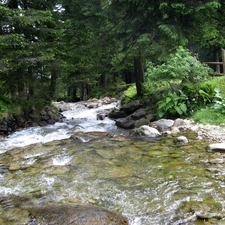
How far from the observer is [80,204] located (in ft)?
12.1

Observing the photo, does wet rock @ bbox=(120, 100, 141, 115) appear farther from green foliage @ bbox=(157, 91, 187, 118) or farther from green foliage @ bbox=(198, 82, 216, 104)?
green foliage @ bbox=(198, 82, 216, 104)

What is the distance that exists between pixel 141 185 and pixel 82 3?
11.5 meters

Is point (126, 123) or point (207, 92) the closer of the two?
point (207, 92)

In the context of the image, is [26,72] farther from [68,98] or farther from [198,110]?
[68,98]

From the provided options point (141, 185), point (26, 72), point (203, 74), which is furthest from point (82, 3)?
point (141, 185)

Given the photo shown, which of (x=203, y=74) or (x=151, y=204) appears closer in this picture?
(x=151, y=204)

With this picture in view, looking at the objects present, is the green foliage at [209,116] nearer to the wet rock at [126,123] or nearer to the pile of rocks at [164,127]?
the pile of rocks at [164,127]

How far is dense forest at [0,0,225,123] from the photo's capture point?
9086 mm

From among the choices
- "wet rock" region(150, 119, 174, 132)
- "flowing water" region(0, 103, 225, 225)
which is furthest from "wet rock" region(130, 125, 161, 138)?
"flowing water" region(0, 103, 225, 225)

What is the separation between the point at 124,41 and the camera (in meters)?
11.5

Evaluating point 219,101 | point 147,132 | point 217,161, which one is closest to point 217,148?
point 217,161

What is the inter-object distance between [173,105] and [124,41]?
14.1ft

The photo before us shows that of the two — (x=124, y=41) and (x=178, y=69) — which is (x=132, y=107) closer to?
(x=124, y=41)

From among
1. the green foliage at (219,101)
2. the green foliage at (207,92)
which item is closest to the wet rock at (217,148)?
the green foliage at (219,101)
